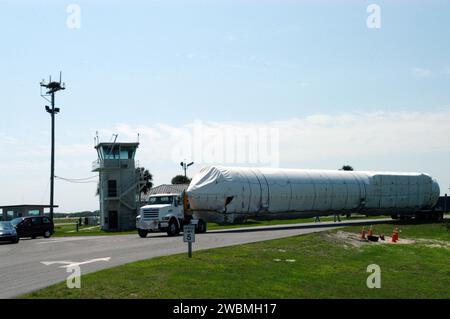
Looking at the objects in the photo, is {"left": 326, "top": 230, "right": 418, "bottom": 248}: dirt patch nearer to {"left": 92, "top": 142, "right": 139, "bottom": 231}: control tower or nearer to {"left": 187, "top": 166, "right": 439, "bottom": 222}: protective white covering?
{"left": 187, "top": 166, "right": 439, "bottom": 222}: protective white covering

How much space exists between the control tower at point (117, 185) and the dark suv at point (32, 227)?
61.2 ft

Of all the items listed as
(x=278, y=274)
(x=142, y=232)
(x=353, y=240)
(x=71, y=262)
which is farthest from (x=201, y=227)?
(x=278, y=274)

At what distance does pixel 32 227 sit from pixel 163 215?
531 inches

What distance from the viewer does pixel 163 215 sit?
119 ft

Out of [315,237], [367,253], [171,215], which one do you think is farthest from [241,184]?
[367,253]

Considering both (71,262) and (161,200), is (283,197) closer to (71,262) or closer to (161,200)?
(161,200)

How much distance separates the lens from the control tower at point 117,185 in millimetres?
64250

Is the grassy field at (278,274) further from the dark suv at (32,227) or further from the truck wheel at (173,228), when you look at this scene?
the dark suv at (32,227)

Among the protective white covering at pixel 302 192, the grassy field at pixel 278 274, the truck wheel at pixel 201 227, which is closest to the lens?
the grassy field at pixel 278 274

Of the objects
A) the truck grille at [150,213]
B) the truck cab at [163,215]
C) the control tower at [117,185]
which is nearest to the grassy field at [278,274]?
the truck cab at [163,215]
